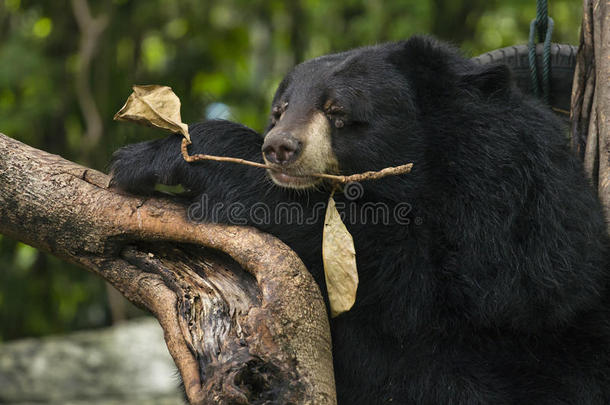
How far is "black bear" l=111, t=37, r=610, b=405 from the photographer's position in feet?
9.54

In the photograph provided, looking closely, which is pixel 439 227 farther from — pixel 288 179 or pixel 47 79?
pixel 47 79

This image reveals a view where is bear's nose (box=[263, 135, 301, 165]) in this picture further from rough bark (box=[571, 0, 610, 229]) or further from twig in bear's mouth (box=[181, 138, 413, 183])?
rough bark (box=[571, 0, 610, 229])

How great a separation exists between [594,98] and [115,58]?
265 inches

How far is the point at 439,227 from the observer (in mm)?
2992

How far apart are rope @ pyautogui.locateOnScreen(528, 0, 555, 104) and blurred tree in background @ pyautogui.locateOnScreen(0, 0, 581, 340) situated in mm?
3870

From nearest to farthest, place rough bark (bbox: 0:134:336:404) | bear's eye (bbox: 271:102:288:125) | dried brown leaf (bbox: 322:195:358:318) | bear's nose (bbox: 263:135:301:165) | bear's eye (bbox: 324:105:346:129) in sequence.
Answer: rough bark (bbox: 0:134:336:404)
dried brown leaf (bbox: 322:195:358:318)
bear's nose (bbox: 263:135:301:165)
bear's eye (bbox: 324:105:346:129)
bear's eye (bbox: 271:102:288:125)

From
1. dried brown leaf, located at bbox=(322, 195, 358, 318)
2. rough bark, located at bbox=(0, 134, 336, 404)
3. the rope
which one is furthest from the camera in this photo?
the rope

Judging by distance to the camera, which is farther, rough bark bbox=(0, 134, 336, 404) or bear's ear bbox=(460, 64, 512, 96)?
bear's ear bbox=(460, 64, 512, 96)

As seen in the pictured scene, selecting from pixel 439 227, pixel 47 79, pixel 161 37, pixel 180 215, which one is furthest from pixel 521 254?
pixel 161 37

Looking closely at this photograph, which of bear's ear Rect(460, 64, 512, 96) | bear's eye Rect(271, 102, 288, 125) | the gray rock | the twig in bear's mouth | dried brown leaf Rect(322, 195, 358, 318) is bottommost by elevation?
the gray rock

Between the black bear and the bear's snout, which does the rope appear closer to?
the black bear

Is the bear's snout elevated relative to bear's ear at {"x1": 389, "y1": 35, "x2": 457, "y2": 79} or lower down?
lower down

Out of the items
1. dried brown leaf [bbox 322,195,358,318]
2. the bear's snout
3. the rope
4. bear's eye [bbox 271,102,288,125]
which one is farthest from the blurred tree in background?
dried brown leaf [bbox 322,195,358,318]

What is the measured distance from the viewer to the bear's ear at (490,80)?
124 inches
